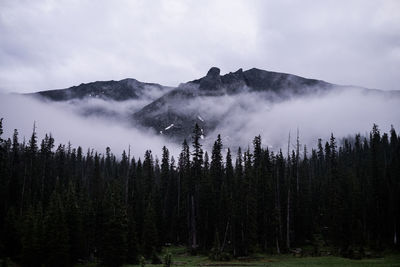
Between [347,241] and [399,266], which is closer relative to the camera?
[399,266]

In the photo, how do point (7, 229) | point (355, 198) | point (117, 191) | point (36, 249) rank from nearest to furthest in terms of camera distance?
1. point (36, 249)
2. point (117, 191)
3. point (7, 229)
4. point (355, 198)

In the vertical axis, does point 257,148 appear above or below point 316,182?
above

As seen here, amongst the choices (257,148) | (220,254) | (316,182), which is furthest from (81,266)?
(316,182)

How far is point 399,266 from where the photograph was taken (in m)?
31.9

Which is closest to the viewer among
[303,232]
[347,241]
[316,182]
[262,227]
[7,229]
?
[7,229]

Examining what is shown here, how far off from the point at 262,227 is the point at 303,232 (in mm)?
14365

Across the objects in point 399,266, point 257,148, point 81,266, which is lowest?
point 81,266

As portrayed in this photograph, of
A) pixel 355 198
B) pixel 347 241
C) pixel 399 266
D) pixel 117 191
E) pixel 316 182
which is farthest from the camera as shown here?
pixel 316 182

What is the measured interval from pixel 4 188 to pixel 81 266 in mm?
25800

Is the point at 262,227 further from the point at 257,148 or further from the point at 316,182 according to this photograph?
the point at 316,182

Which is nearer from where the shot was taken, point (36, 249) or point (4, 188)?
point (36, 249)

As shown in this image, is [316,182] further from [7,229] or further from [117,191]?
[7,229]

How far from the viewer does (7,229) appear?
5194 cm

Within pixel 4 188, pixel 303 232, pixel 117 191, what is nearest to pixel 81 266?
pixel 117 191
